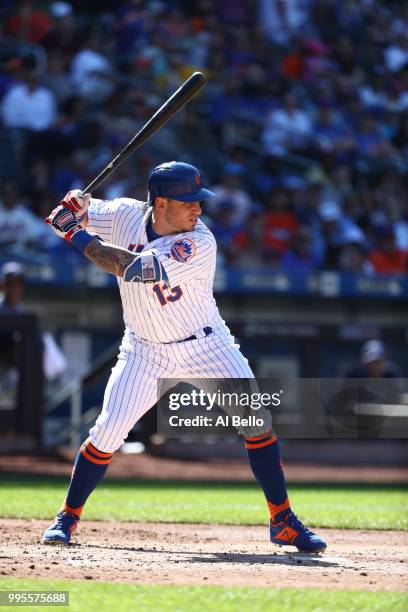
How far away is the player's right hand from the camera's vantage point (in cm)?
458

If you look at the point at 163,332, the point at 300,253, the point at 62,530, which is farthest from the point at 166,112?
the point at 300,253

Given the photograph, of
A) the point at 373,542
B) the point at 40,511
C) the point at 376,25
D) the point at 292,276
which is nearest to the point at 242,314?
the point at 292,276

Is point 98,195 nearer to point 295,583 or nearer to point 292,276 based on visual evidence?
point 292,276

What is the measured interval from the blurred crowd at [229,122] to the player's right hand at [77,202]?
204 inches

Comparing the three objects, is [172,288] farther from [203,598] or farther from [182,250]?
[203,598]

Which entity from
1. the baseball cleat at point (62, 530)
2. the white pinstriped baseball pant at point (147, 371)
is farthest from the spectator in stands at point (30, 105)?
the baseball cleat at point (62, 530)

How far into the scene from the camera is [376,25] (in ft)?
51.7

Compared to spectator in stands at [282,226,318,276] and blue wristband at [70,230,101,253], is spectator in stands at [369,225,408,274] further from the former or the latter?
blue wristband at [70,230,101,253]

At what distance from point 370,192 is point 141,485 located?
20.8ft

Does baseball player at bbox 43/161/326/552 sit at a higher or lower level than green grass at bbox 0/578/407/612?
higher

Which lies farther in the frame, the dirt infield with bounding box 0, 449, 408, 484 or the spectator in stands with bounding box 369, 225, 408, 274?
the spectator in stands with bounding box 369, 225, 408, 274

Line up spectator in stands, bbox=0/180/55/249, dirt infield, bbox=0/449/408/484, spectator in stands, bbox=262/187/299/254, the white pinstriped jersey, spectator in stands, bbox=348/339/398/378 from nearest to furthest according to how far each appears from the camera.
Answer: the white pinstriped jersey
dirt infield, bbox=0/449/408/484
spectator in stands, bbox=348/339/398/378
spectator in stands, bbox=0/180/55/249
spectator in stands, bbox=262/187/299/254

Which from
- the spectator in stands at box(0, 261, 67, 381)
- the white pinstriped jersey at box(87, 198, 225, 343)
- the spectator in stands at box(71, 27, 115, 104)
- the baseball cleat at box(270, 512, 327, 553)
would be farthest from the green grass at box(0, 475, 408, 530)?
the spectator in stands at box(71, 27, 115, 104)

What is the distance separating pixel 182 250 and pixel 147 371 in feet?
1.72
